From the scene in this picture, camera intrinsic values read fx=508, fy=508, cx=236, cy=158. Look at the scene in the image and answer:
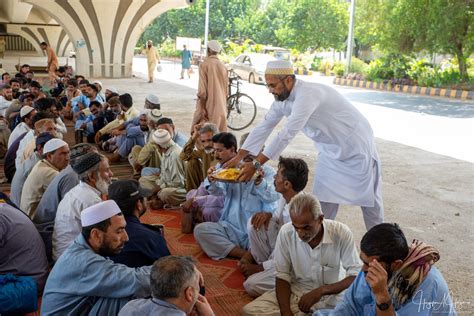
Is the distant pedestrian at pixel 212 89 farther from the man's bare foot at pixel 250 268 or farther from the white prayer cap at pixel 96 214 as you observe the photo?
the white prayer cap at pixel 96 214

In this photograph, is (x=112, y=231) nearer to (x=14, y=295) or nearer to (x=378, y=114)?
(x=14, y=295)

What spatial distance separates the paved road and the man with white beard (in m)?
6.04

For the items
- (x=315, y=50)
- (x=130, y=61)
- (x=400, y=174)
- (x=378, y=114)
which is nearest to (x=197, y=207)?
(x=400, y=174)

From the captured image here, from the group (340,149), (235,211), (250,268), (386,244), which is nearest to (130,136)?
(235,211)

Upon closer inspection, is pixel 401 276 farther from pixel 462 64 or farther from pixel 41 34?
A: pixel 41 34

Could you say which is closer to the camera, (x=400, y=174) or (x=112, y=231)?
(x=112, y=231)

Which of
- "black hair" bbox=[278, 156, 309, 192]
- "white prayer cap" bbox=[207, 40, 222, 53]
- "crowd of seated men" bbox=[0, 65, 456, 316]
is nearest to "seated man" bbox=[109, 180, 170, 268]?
"crowd of seated men" bbox=[0, 65, 456, 316]

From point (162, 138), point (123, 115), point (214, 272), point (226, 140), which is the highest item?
point (226, 140)

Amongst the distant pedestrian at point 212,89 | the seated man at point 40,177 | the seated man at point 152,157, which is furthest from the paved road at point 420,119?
the seated man at point 40,177

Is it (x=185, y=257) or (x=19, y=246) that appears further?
(x=19, y=246)

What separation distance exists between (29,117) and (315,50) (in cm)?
3056

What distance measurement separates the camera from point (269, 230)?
11.7 ft

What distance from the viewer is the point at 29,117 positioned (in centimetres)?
591

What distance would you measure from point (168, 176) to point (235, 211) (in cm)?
149
